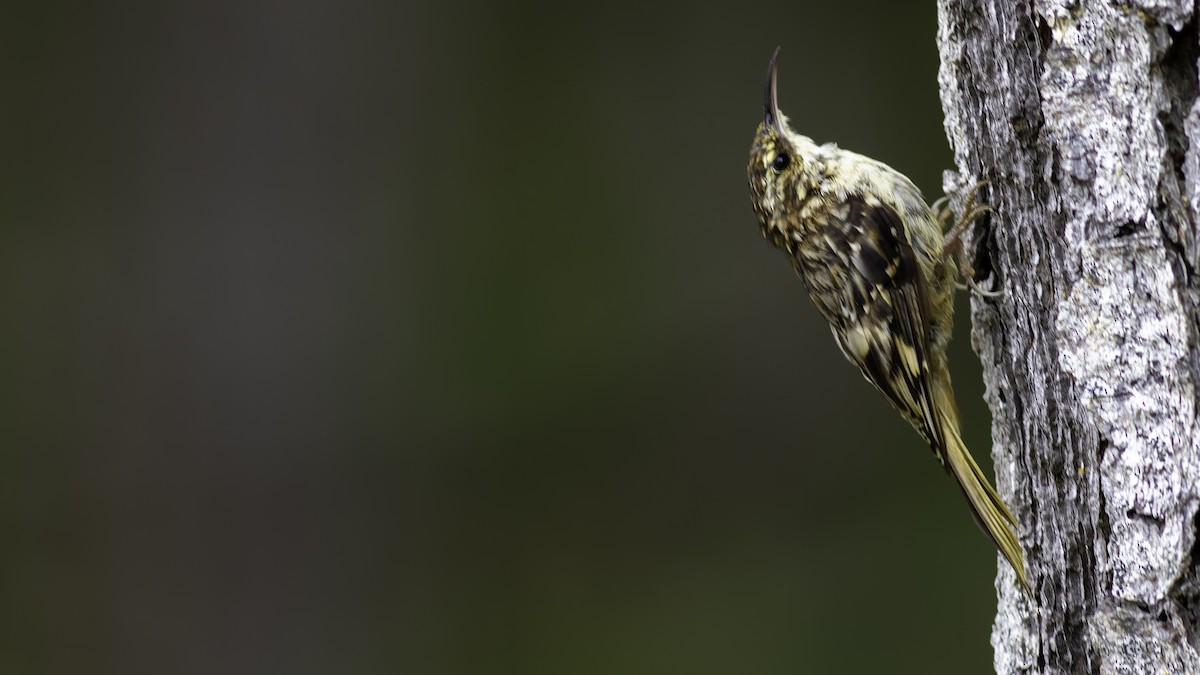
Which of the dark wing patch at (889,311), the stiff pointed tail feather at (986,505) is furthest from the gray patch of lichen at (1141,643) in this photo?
the dark wing patch at (889,311)

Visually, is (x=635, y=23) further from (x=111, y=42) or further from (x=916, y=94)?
(x=111, y=42)

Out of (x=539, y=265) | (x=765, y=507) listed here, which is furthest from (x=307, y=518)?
(x=765, y=507)

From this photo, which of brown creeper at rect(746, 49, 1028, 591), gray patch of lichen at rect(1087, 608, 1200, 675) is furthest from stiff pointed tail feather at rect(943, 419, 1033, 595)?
gray patch of lichen at rect(1087, 608, 1200, 675)

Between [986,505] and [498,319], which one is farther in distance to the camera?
[498,319]

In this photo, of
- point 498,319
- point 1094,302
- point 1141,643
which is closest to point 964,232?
point 1094,302

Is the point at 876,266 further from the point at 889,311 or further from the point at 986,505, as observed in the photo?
the point at 986,505
